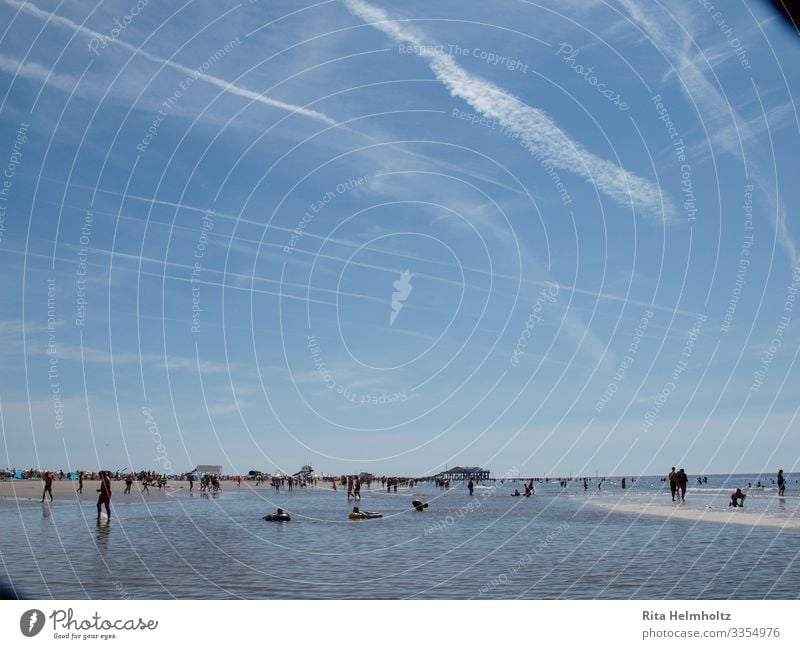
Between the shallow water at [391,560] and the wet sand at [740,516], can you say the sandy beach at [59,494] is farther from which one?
the wet sand at [740,516]

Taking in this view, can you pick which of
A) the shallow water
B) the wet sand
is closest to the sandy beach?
the shallow water

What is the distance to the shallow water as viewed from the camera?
15.8 m

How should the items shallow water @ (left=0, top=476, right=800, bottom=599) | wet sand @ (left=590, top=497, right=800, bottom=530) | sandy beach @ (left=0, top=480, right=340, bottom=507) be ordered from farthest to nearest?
sandy beach @ (left=0, top=480, right=340, bottom=507), wet sand @ (left=590, top=497, right=800, bottom=530), shallow water @ (left=0, top=476, right=800, bottom=599)

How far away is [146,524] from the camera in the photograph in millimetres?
32094

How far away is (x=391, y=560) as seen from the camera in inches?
837

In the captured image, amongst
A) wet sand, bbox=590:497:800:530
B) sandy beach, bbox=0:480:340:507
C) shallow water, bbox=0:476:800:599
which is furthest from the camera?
sandy beach, bbox=0:480:340:507

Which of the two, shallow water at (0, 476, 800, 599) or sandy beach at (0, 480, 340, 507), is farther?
sandy beach at (0, 480, 340, 507)

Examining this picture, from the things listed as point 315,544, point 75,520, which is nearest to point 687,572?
point 315,544

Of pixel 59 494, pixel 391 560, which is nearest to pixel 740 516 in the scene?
pixel 391 560

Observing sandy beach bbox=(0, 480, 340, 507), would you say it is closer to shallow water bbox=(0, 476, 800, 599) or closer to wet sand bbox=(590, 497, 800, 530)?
shallow water bbox=(0, 476, 800, 599)

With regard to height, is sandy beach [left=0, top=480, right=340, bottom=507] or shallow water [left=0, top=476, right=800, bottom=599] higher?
shallow water [left=0, top=476, right=800, bottom=599]

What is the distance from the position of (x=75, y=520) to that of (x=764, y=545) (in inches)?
1154

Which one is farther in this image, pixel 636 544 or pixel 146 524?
pixel 146 524

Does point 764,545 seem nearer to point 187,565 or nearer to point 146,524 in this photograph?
point 187,565
